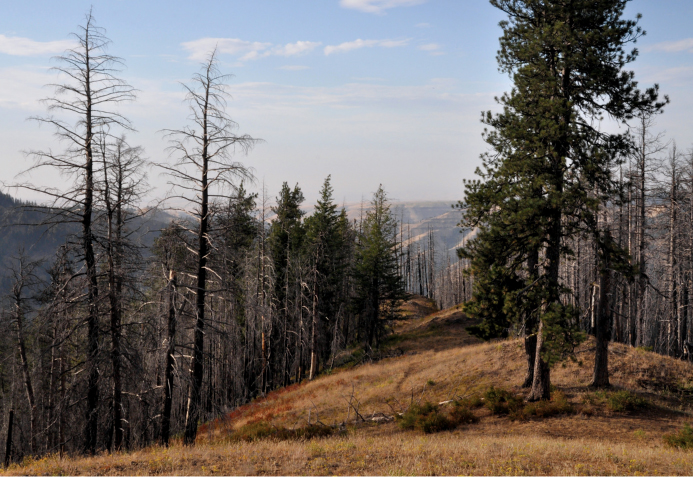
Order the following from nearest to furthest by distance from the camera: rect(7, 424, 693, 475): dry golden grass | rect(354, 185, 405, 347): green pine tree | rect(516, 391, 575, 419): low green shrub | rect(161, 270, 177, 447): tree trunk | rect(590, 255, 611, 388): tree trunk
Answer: rect(7, 424, 693, 475): dry golden grass, rect(161, 270, 177, 447): tree trunk, rect(516, 391, 575, 419): low green shrub, rect(590, 255, 611, 388): tree trunk, rect(354, 185, 405, 347): green pine tree

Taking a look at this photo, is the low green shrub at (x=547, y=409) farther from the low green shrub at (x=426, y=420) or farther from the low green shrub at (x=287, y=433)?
the low green shrub at (x=287, y=433)

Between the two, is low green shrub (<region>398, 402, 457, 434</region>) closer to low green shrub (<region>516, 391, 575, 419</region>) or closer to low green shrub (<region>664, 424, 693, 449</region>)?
low green shrub (<region>516, 391, 575, 419</region>)

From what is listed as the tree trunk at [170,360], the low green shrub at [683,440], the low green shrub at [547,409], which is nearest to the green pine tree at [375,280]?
the low green shrub at [547,409]

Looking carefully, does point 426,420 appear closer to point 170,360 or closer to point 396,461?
point 396,461

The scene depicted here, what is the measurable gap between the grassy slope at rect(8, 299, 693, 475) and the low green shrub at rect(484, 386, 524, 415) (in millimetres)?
500

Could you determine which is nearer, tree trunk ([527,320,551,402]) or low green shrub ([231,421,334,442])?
low green shrub ([231,421,334,442])

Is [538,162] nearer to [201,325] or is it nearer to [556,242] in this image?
[556,242]

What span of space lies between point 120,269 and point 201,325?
3014 mm

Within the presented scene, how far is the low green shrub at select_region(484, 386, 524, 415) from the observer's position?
52.6 feet

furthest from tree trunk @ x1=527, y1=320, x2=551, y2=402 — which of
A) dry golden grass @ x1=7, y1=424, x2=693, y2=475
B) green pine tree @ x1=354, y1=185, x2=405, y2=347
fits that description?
green pine tree @ x1=354, y1=185, x2=405, y2=347

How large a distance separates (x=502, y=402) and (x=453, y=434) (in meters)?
3.27

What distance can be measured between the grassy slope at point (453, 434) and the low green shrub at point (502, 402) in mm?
500

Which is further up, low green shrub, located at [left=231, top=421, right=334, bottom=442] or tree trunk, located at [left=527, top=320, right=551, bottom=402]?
tree trunk, located at [left=527, top=320, right=551, bottom=402]

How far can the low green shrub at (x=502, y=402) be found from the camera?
52.6 ft
